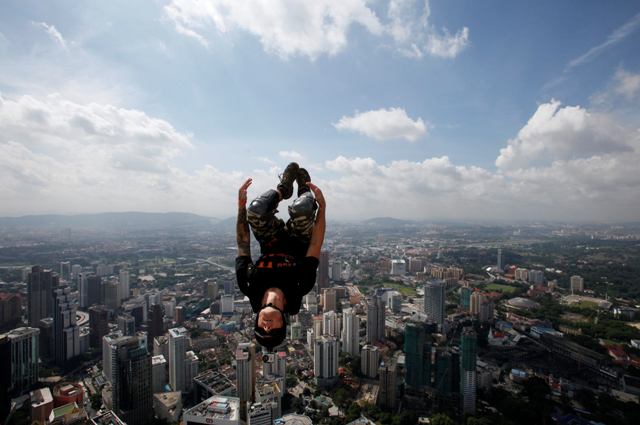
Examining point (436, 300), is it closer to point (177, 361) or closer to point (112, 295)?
point (177, 361)

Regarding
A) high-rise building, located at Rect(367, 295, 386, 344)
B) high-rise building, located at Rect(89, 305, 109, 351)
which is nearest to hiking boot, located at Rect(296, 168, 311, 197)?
high-rise building, located at Rect(367, 295, 386, 344)

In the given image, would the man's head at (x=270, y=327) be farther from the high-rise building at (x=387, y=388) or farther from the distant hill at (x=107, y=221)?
the distant hill at (x=107, y=221)

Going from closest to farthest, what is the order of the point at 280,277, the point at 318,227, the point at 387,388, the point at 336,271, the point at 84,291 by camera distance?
the point at 280,277
the point at 318,227
the point at 387,388
the point at 84,291
the point at 336,271

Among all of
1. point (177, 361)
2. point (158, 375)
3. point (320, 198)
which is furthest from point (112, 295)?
point (320, 198)

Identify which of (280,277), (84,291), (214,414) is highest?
(280,277)

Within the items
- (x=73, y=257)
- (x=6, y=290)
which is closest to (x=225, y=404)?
(x=6, y=290)

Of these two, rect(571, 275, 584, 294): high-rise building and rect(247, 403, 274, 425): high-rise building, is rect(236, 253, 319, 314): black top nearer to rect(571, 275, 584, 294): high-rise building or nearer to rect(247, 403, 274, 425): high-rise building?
rect(247, 403, 274, 425): high-rise building

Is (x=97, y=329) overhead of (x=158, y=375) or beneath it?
overhead
